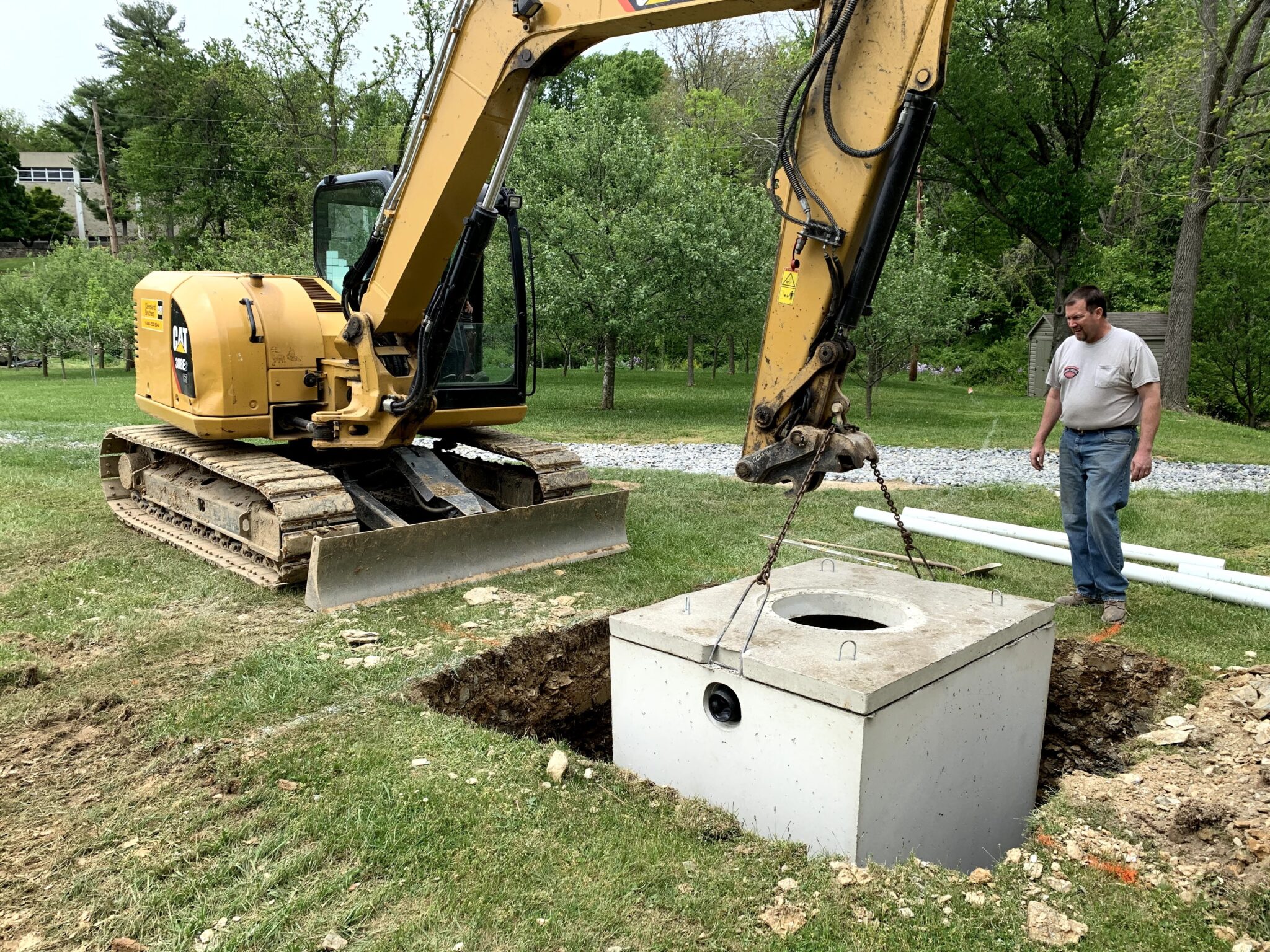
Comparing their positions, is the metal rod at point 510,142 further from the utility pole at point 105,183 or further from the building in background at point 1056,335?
the utility pole at point 105,183

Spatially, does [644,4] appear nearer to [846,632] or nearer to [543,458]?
[846,632]

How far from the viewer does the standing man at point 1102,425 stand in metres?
5.16

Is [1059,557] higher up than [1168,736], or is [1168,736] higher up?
[1059,557]

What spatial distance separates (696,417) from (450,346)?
11.6 m

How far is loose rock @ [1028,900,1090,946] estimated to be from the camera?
2572 mm

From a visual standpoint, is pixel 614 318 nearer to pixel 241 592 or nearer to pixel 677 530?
pixel 677 530

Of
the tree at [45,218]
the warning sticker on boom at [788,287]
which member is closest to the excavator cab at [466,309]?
the warning sticker on boom at [788,287]

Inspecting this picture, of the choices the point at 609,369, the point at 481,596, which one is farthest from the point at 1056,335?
the point at 481,596

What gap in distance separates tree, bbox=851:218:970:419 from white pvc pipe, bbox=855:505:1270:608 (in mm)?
8246

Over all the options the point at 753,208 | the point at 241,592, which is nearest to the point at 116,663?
the point at 241,592

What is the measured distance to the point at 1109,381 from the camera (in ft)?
17.1

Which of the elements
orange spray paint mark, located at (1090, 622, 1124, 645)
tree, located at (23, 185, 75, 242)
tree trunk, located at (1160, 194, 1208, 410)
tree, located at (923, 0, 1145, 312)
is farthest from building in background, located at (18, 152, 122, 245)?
orange spray paint mark, located at (1090, 622, 1124, 645)

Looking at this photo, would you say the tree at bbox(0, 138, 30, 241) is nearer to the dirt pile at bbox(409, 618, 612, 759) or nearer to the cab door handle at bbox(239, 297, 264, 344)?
the cab door handle at bbox(239, 297, 264, 344)

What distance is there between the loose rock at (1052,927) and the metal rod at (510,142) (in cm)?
447
